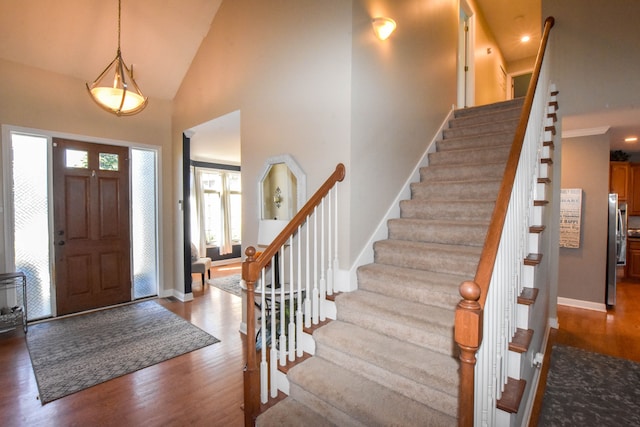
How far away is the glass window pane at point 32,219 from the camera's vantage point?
372 centimetres

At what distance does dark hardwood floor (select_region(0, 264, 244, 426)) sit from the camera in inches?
84.4

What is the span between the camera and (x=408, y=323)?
2059 millimetres

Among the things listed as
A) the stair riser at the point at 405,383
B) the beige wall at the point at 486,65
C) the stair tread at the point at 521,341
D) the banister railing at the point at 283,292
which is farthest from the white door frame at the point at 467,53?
the stair riser at the point at 405,383

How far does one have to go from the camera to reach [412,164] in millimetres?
3400

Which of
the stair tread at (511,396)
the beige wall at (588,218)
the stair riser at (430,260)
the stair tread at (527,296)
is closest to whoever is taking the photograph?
the stair tread at (511,396)

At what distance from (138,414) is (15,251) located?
2945mm

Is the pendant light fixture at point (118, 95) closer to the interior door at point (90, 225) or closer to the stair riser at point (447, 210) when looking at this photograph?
the interior door at point (90, 225)

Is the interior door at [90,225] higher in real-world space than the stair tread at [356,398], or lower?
higher

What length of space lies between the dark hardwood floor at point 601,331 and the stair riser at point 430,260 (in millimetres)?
1147

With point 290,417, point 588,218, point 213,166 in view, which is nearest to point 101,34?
point 213,166

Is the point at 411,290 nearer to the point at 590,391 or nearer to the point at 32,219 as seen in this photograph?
the point at 590,391

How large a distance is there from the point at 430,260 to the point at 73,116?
4.71 metres

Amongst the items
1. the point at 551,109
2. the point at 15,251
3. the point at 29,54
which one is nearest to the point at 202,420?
the point at 15,251

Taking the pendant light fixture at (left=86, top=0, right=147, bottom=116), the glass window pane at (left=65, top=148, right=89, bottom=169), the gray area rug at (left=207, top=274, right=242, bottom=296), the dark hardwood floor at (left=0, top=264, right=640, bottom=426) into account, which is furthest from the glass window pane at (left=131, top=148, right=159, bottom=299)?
the pendant light fixture at (left=86, top=0, right=147, bottom=116)
